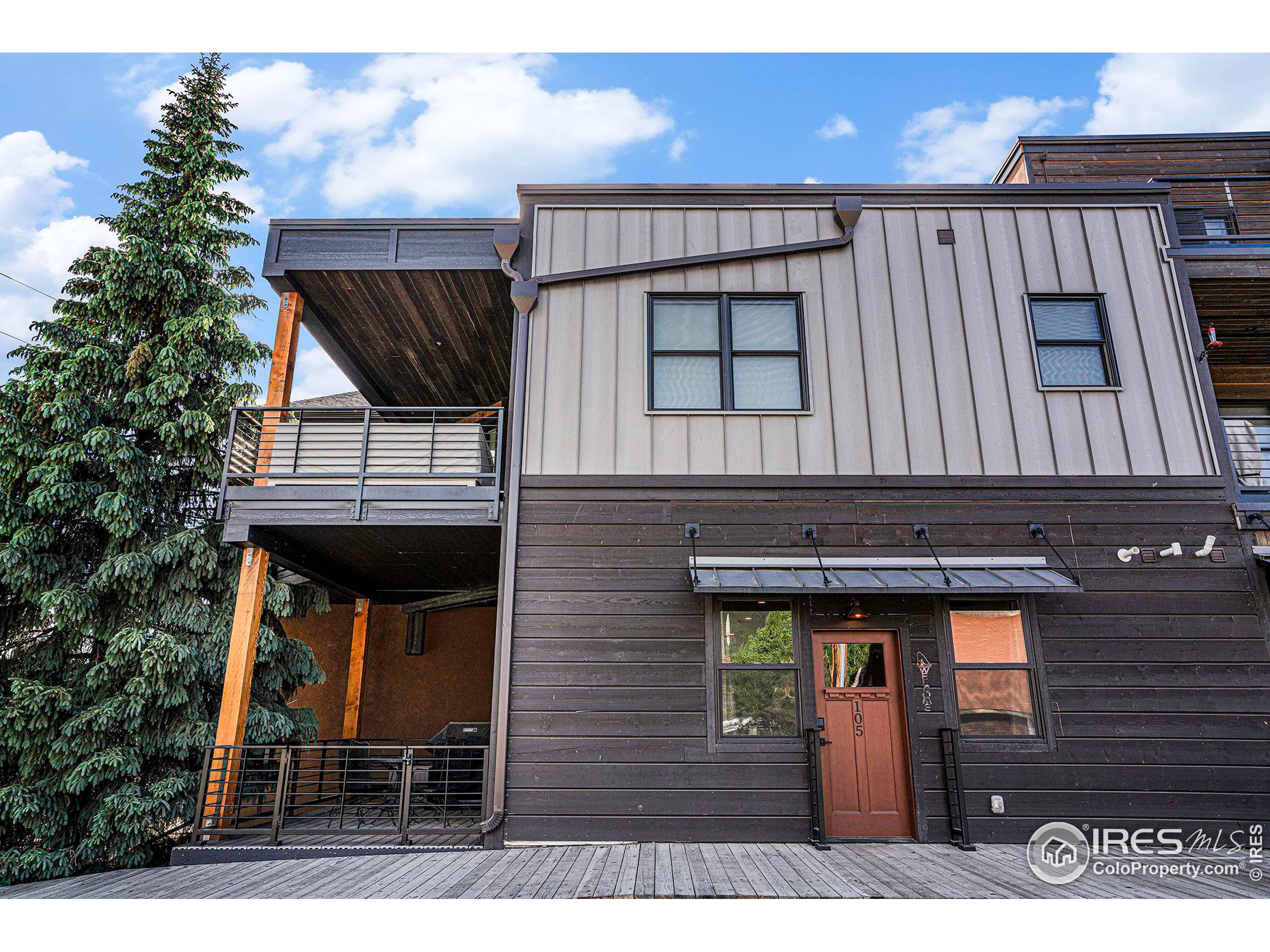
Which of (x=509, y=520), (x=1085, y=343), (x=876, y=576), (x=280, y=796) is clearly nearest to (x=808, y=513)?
(x=876, y=576)

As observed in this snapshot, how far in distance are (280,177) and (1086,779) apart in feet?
109

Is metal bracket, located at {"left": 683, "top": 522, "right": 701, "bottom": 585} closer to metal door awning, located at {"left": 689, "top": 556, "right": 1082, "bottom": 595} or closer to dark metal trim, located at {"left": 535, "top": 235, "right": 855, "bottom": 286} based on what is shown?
metal door awning, located at {"left": 689, "top": 556, "right": 1082, "bottom": 595}

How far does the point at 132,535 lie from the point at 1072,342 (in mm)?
9554

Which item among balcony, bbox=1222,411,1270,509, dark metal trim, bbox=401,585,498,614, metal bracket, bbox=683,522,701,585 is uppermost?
balcony, bbox=1222,411,1270,509

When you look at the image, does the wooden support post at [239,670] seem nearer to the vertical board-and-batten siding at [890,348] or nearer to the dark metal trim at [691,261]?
the vertical board-and-batten siding at [890,348]

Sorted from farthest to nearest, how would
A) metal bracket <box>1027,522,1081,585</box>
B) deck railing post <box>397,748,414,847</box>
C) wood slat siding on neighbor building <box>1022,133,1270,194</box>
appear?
1. wood slat siding on neighbor building <box>1022,133,1270,194</box>
2. metal bracket <box>1027,522,1081,585</box>
3. deck railing post <box>397,748,414,847</box>

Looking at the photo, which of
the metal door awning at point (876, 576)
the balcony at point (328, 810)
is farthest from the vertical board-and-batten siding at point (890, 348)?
the balcony at point (328, 810)

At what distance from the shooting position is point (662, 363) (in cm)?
661

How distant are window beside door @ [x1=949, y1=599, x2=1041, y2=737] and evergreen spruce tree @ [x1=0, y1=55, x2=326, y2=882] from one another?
6623 millimetres

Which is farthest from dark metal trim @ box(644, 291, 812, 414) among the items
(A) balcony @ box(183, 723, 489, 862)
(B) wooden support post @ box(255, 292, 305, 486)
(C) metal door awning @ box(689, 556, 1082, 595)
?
(B) wooden support post @ box(255, 292, 305, 486)

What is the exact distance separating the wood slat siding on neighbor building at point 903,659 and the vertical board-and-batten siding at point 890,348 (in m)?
0.31

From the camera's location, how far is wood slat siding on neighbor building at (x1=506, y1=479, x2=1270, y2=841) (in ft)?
18.0

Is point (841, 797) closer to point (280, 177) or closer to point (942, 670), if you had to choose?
point (942, 670)

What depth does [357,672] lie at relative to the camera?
33.0 ft
